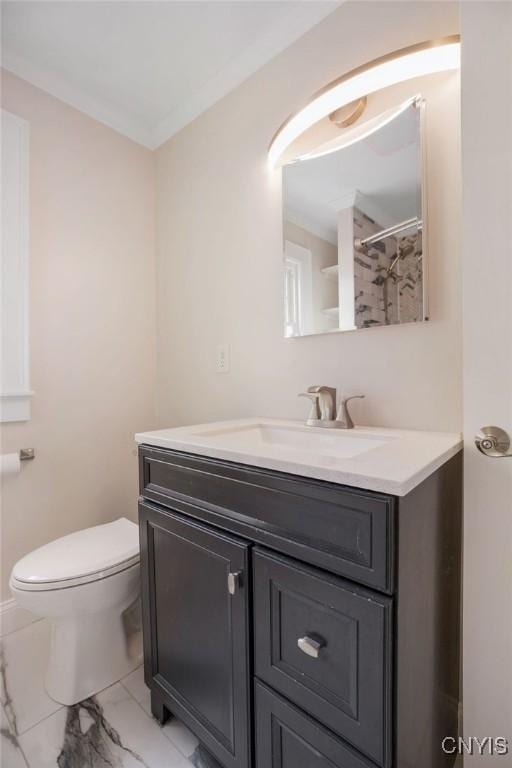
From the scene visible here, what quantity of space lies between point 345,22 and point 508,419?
139 centimetres

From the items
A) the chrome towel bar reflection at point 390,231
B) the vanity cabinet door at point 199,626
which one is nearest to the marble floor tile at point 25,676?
the vanity cabinet door at point 199,626

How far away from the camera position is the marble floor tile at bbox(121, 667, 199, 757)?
1.05 metres

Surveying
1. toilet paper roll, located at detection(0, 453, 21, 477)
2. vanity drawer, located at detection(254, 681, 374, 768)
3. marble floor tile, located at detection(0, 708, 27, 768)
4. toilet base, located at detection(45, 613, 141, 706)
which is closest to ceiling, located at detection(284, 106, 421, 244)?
vanity drawer, located at detection(254, 681, 374, 768)

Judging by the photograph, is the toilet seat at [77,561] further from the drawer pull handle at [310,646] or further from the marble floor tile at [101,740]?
the drawer pull handle at [310,646]

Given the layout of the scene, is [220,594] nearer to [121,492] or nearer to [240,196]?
[121,492]

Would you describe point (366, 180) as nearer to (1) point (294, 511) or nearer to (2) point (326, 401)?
(2) point (326, 401)

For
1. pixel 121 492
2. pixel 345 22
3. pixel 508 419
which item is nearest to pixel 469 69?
pixel 345 22

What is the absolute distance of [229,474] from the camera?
0.85 m

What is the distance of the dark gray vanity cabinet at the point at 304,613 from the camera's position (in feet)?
2.01

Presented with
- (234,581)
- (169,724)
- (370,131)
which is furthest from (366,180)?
(169,724)

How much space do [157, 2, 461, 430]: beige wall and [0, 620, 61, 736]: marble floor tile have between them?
106cm

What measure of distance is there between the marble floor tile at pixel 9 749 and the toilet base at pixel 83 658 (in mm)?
136

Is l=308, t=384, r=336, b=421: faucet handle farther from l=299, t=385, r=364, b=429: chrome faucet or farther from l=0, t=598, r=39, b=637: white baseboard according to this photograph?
l=0, t=598, r=39, b=637: white baseboard

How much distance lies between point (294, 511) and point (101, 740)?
1.02 meters
